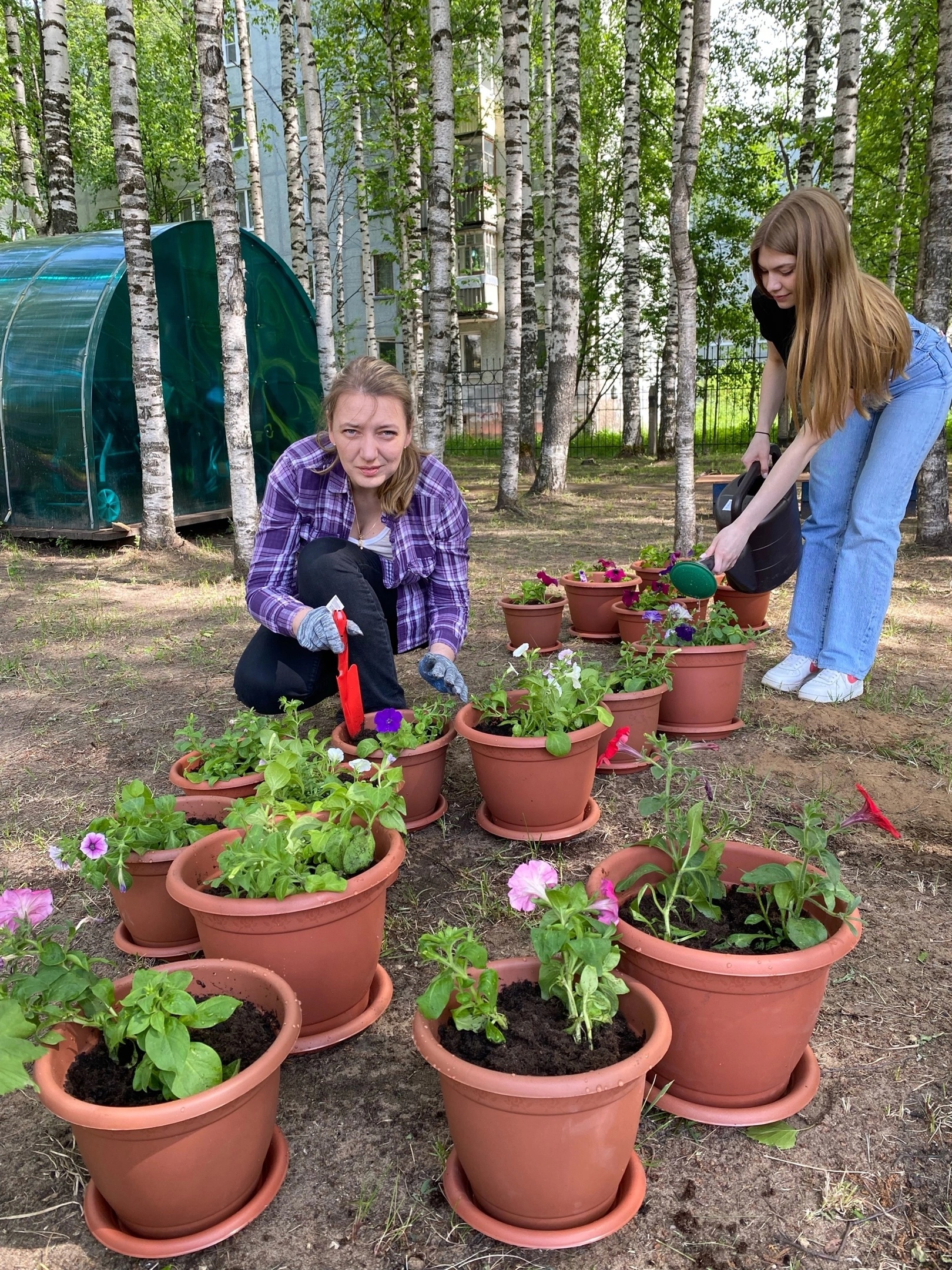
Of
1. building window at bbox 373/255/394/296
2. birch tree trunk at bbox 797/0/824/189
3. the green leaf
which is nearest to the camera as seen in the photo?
the green leaf

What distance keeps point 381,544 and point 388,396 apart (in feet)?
1.80

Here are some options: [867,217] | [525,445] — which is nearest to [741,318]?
[867,217]

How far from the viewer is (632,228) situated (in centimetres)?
1112

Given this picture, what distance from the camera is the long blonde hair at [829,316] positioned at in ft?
8.26

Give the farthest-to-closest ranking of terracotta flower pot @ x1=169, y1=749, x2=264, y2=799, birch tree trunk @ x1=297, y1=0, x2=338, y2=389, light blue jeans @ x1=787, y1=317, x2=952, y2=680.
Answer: birch tree trunk @ x1=297, y1=0, x2=338, y2=389, light blue jeans @ x1=787, y1=317, x2=952, y2=680, terracotta flower pot @ x1=169, y1=749, x2=264, y2=799

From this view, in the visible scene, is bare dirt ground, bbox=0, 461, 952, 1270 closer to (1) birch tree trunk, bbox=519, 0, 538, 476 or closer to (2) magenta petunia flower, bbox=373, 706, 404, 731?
(2) magenta petunia flower, bbox=373, 706, 404, 731

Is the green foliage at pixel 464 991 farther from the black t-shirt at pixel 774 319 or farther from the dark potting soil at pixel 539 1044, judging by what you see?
the black t-shirt at pixel 774 319

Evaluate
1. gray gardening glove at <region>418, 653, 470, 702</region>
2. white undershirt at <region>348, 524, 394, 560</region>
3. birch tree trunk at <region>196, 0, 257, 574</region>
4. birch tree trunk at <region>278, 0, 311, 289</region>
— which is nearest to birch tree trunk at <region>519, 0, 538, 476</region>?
birch tree trunk at <region>278, 0, 311, 289</region>

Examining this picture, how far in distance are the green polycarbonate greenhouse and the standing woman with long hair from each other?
200 inches

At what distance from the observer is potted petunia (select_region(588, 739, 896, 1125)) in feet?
4.02

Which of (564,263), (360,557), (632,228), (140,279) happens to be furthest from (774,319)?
(632,228)

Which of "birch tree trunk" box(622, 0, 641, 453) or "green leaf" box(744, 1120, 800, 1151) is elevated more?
"birch tree trunk" box(622, 0, 641, 453)

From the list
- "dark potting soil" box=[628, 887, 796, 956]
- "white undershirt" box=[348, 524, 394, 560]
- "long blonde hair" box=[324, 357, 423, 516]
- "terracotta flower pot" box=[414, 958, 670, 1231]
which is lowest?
"terracotta flower pot" box=[414, 958, 670, 1231]

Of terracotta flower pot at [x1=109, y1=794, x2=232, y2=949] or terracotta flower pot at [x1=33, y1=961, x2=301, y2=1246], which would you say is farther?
terracotta flower pot at [x1=109, y1=794, x2=232, y2=949]
